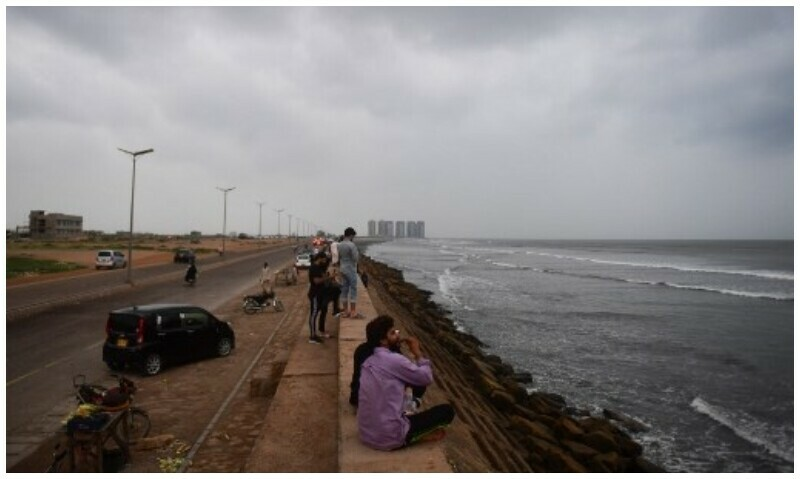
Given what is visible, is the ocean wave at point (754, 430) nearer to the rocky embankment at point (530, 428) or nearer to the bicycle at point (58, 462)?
the rocky embankment at point (530, 428)

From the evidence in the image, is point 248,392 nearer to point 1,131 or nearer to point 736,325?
point 1,131

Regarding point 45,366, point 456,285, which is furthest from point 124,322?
point 456,285

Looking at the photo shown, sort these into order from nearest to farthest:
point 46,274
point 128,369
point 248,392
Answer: point 248,392 → point 128,369 → point 46,274

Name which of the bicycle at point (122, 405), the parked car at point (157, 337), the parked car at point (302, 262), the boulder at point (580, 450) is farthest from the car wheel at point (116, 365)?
the parked car at point (302, 262)

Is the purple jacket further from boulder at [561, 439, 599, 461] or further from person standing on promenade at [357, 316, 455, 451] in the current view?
boulder at [561, 439, 599, 461]

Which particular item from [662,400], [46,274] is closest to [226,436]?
[662,400]

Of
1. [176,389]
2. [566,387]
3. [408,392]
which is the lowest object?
[566,387]

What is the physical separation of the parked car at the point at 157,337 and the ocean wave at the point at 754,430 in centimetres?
1320

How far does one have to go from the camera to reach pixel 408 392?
5906 mm

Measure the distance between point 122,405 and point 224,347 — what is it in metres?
5.95

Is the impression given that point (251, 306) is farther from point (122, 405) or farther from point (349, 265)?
point (122, 405)

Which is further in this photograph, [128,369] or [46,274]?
[46,274]

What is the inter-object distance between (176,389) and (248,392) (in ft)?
5.00

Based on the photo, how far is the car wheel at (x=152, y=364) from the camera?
11211mm
